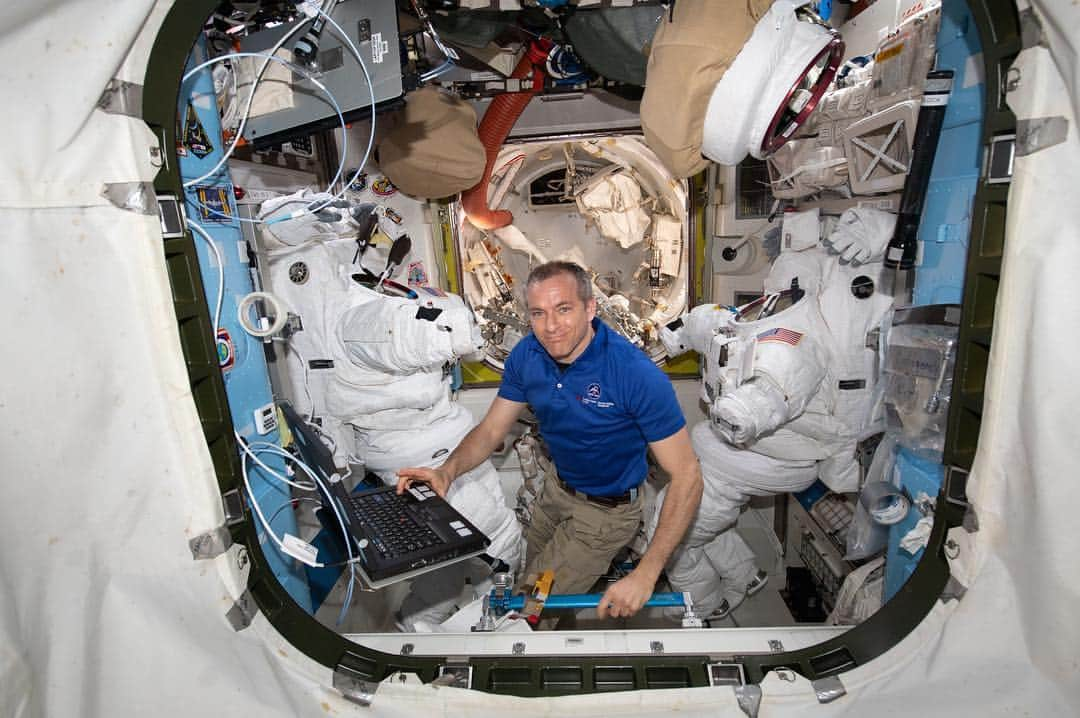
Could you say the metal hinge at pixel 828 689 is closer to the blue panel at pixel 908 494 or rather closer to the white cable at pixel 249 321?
the blue panel at pixel 908 494

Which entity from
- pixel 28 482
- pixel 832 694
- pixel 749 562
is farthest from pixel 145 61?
pixel 749 562

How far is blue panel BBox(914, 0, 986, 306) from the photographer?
142cm

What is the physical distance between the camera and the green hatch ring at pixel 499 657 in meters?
1.02

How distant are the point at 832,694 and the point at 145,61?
1.88 m

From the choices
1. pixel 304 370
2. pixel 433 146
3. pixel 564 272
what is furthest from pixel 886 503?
pixel 433 146

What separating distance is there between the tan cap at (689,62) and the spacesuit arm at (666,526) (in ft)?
3.53

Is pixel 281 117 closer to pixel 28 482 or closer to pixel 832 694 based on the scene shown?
pixel 28 482

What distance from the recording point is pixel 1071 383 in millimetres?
836

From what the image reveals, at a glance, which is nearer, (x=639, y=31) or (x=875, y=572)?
(x=875, y=572)

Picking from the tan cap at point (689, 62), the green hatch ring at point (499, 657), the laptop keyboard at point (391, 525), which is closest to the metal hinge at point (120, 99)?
the green hatch ring at point (499, 657)

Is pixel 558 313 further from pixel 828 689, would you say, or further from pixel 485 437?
pixel 828 689

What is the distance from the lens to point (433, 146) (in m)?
3.16

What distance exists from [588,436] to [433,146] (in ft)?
6.91

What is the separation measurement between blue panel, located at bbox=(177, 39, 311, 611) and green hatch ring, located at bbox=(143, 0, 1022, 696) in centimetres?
35
